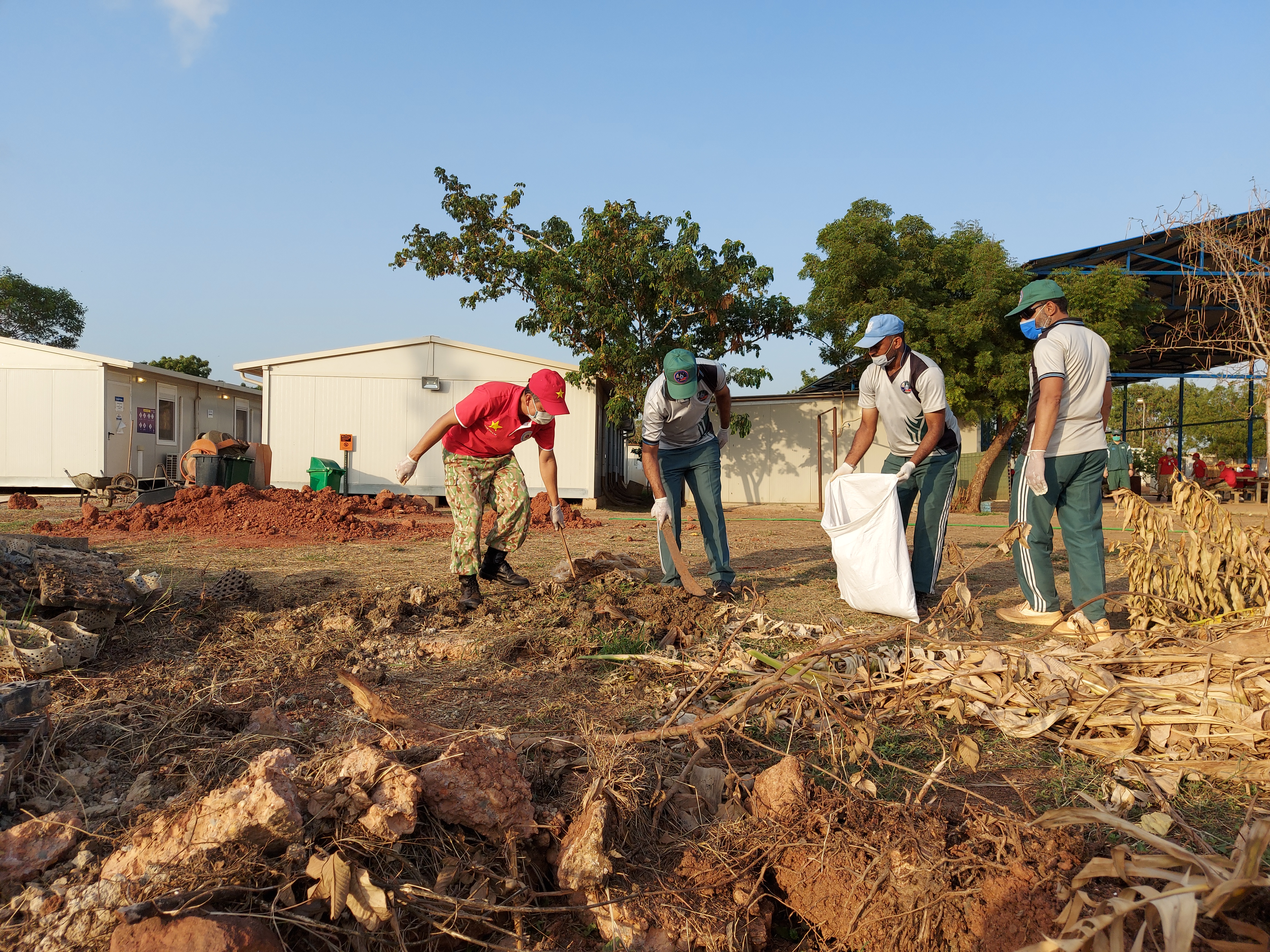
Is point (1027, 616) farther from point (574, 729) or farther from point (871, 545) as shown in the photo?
point (574, 729)

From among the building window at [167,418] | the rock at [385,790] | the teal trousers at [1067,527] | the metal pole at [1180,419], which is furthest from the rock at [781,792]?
the building window at [167,418]

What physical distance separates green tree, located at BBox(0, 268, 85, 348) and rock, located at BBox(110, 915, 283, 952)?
4126 centimetres

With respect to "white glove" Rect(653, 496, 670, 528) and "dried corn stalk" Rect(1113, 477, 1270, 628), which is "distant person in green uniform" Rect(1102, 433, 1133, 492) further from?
"white glove" Rect(653, 496, 670, 528)

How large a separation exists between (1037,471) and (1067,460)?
0.18 m

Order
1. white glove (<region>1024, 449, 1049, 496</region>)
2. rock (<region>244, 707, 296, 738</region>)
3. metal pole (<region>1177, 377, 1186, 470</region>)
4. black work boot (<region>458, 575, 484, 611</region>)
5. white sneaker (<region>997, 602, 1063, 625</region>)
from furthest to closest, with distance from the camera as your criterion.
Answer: metal pole (<region>1177, 377, 1186, 470</region>) < black work boot (<region>458, 575, 484, 611</region>) < white sneaker (<region>997, 602, 1063, 625</region>) < white glove (<region>1024, 449, 1049, 496</region>) < rock (<region>244, 707, 296, 738</region>)

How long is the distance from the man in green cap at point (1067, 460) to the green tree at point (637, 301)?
1055cm

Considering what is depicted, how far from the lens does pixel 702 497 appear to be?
5.34m

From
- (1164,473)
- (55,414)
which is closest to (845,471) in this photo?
(55,414)

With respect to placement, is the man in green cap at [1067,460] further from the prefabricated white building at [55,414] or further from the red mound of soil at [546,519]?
the prefabricated white building at [55,414]


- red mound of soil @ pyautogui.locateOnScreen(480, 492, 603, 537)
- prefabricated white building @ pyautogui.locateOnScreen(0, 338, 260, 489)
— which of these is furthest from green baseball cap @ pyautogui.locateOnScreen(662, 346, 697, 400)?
prefabricated white building @ pyautogui.locateOnScreen(0, 338, 260, 489)

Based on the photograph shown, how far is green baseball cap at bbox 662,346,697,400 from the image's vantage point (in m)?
5.02

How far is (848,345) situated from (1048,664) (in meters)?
14.0

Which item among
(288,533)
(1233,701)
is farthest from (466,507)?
(288,533)

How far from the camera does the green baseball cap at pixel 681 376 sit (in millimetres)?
5023
